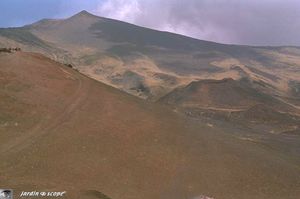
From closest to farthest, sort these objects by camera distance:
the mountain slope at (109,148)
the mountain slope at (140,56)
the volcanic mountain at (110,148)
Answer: the volcanic mountain at (110,148) < the mountain slope at (109,148) < the mountain slope at (140,56)

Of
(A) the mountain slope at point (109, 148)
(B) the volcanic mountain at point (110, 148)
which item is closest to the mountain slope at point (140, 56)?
(B) the volcanic mountain at point (110, 148)

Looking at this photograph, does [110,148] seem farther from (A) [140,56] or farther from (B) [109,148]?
(A) [140,56]

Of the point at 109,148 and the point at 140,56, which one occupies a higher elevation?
the point at 140,56

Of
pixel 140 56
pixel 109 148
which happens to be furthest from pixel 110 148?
pixel 140 56

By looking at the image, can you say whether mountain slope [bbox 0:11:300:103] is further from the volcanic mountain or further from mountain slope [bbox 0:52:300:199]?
mountain slope [bbox 0:52:300:199]

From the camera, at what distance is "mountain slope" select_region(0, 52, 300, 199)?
27852mm

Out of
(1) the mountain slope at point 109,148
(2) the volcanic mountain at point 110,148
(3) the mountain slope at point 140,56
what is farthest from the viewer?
(3) the mountain slope at point 140,56

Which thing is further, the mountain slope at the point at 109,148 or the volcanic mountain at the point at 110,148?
the mountain slope at the point at 109,148

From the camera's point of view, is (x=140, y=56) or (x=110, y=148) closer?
(x=110, y=148)

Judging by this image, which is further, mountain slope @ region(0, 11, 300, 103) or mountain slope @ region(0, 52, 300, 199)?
mountain slope @ region(0, 11, 300, 103)

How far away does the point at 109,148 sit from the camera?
31.9 m

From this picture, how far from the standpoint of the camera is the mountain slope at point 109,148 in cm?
2785

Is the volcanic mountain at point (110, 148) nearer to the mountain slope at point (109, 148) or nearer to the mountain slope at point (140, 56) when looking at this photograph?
the mountain slope at point (109, 148)

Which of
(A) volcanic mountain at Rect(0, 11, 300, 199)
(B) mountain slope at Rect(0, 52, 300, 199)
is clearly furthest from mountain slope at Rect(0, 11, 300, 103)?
(B) mountain slope at Rect(0, 52, 300, 199)
